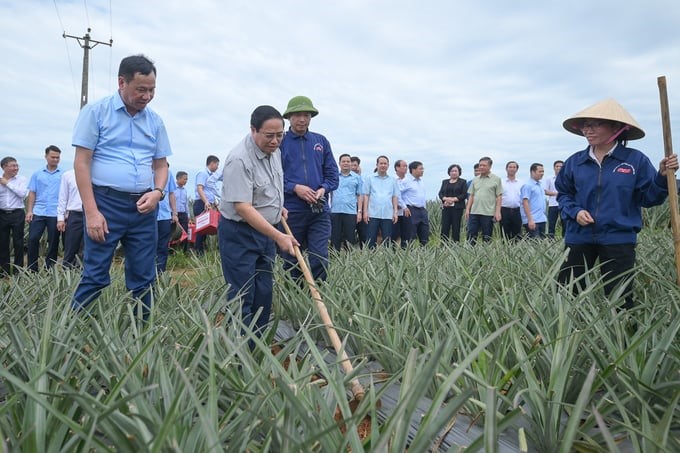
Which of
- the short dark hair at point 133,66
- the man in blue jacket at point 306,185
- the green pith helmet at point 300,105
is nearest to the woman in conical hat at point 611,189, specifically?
the man in blue jacket at point 306,185

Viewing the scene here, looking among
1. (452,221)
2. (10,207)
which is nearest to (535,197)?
(452,221)

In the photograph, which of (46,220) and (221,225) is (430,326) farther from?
(46,220)

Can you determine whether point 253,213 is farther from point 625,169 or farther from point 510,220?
point 510,220

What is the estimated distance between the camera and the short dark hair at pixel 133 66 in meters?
2.81

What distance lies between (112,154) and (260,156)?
2.64ft

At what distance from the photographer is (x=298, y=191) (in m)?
4.01

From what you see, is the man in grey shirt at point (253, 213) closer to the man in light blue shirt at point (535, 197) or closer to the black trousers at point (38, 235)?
the black trousers at point (38, 235)

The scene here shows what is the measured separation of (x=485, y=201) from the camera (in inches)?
321

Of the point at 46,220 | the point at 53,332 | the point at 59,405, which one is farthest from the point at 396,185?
the point at 59,405

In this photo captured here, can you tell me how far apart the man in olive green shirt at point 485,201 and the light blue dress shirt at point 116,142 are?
590 centimetres

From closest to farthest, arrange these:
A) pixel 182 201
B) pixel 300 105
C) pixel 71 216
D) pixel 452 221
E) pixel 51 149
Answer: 1. pixel 300 105
2. pixel 71 216
3. pixel 51 149
4. pixel 452 221
5. pixel 182 201

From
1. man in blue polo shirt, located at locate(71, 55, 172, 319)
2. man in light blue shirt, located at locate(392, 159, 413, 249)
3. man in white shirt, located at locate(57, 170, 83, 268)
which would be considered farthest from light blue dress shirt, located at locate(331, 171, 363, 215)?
man in blue polo shirt, located at locate(71, 55, 172, 319)

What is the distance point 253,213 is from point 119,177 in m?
0.79

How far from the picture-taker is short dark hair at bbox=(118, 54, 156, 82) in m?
2.81
